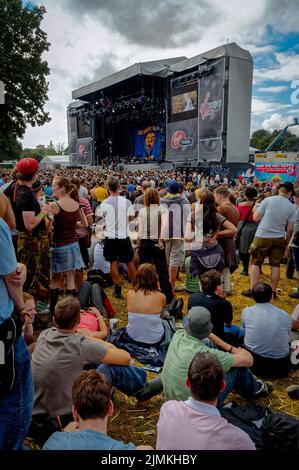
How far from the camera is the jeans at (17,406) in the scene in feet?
5.32

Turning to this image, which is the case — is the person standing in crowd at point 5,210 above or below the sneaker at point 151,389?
above

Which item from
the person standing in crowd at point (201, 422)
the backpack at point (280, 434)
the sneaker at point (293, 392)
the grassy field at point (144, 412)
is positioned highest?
the person standing in crowd at point (201, 422)

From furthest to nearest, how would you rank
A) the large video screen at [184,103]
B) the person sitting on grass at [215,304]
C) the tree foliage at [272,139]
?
1. the tree foliage at [272,139]
2. the large video screen at [184,103]
3. the person sitting on grass at [215,304]

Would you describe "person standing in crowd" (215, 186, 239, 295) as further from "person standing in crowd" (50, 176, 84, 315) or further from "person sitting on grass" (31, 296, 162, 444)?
"person sitting on grass" (31, 296, 162, 444)

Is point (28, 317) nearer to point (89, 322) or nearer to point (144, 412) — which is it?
point (89, 322)

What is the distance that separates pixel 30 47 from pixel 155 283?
16.7 metres

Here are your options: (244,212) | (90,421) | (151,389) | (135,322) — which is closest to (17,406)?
(90,421)

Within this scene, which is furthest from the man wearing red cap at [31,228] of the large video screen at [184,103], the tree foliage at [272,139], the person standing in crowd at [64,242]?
the tree foliage at [272,139]

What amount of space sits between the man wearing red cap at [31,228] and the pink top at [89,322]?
41.5 inches

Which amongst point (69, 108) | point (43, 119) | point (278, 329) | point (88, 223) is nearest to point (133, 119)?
point (69, 108)

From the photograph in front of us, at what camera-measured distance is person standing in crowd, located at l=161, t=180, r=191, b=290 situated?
15.1 ft

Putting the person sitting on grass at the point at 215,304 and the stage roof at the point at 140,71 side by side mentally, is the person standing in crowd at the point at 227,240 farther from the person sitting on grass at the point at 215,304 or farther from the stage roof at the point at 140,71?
the stage roof at the point at 140,71

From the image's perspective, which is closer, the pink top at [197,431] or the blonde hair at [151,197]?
the pink top at [197,431]

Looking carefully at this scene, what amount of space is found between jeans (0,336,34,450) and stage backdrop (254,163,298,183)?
14173 mm
